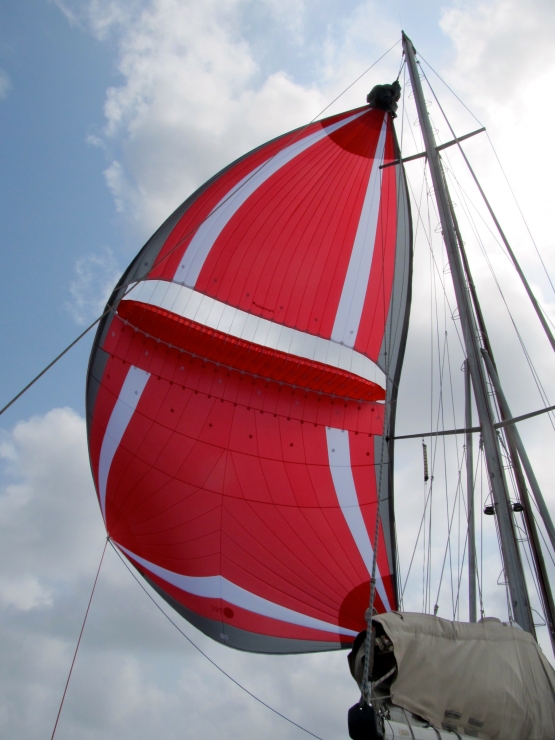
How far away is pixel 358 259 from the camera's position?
8125 mm

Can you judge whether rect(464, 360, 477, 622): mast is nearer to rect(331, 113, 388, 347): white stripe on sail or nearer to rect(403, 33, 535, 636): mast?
rect(403, 33, 535, 636): mast

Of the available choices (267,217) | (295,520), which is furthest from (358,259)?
(295,520)

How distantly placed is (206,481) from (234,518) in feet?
1.79

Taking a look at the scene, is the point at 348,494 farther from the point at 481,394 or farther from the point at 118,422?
the point at 118,422

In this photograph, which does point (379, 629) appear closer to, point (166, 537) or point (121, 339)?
point (166, 537)

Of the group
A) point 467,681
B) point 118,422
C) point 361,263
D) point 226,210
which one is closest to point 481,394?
point 467,681

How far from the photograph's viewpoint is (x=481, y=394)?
5.49 m

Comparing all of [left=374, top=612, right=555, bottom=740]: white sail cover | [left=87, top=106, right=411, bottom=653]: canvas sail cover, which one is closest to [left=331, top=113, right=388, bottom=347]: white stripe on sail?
[left=87, top=106, right=411, bottom=653]: canvas sail cover

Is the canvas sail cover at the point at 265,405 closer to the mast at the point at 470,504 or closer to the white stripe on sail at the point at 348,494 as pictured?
the white stripe on sail at the point at 348,494

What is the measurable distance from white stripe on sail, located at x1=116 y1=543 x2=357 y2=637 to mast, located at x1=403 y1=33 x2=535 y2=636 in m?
2.34

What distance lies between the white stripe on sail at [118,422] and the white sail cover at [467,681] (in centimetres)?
439

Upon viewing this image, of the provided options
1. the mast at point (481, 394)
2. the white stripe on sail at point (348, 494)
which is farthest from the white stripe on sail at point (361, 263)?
the white stripe on sail at point (348, 494)

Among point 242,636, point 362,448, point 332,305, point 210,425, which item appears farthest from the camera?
point 332,305

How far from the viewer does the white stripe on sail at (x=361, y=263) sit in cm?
792
